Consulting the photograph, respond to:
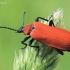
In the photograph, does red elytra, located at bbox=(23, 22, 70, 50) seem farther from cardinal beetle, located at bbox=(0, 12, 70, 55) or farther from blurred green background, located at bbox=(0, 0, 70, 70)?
blurred green background, located at bbox=(0, 0, 70, 70)

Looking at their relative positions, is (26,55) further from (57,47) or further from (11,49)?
(11,49)

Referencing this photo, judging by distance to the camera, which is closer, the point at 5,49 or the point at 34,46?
the point at 34,46

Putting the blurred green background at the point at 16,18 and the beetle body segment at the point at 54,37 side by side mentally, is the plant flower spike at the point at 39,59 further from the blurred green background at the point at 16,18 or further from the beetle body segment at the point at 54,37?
the blurred green background at the point at 16,18

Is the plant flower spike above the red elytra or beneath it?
beneath

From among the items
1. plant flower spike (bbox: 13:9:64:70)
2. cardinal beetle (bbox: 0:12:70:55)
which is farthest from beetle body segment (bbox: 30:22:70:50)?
plant flower spike (bbox: 13:9:64:70)

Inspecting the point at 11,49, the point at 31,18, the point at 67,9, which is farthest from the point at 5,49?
the point at 67,9

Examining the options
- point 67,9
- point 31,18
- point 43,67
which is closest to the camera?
point 43,67

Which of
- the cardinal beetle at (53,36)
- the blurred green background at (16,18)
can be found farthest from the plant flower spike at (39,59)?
the blurred green background at (16,18)
